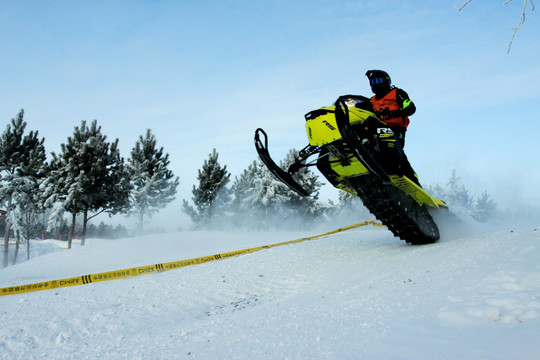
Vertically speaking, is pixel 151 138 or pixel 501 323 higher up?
pixel 151 138

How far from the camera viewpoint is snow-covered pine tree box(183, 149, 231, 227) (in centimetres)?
2622

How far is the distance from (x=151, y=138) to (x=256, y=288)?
23345mm

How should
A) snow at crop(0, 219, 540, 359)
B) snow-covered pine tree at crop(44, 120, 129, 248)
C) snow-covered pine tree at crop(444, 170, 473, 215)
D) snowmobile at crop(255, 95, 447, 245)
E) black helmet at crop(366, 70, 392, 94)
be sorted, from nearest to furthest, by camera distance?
snow at crop(0, 219, 540, 359)
snowmobile at crop(255, 95, 447, 245)
black helmet at crop(366, 70, 392, 94)
snow-covered pine tree at crop(44, 120, 129, 248)
snow-covered pine tree at crop(444, 170, 473, 215)

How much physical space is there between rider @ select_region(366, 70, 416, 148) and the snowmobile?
0.38 m

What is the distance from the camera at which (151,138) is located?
26000 millimetres

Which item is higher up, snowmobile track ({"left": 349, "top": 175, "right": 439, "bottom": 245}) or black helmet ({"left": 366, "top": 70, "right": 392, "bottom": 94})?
black helmet ({"left": 366, "top": 70, "right": 392, "bottom": 94})

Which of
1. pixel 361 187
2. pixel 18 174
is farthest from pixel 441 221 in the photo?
pixel 18 174

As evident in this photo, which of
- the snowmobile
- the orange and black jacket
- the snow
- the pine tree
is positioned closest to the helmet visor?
the orange and black jacket

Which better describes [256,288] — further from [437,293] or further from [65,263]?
[65,263]

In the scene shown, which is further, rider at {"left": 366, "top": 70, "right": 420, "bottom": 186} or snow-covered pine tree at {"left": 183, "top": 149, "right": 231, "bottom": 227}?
snow-covered pine tree at {"left": 183, "top": 149, "right": 231, "bottom": 227}

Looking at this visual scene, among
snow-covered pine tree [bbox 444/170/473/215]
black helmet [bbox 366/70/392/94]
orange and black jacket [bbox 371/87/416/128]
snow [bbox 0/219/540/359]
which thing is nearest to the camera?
snow [bbox 0/219/540/359]

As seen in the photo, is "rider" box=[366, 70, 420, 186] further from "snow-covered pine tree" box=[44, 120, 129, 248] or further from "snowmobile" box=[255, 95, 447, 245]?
"snow-covered pine tree" box=[44, 120, 129, 248]

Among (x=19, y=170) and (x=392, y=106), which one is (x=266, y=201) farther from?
(x=392, y=106)

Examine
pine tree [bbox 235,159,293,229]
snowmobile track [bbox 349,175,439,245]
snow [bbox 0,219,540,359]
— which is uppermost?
pine tree [bbox 235,159,293,229]
